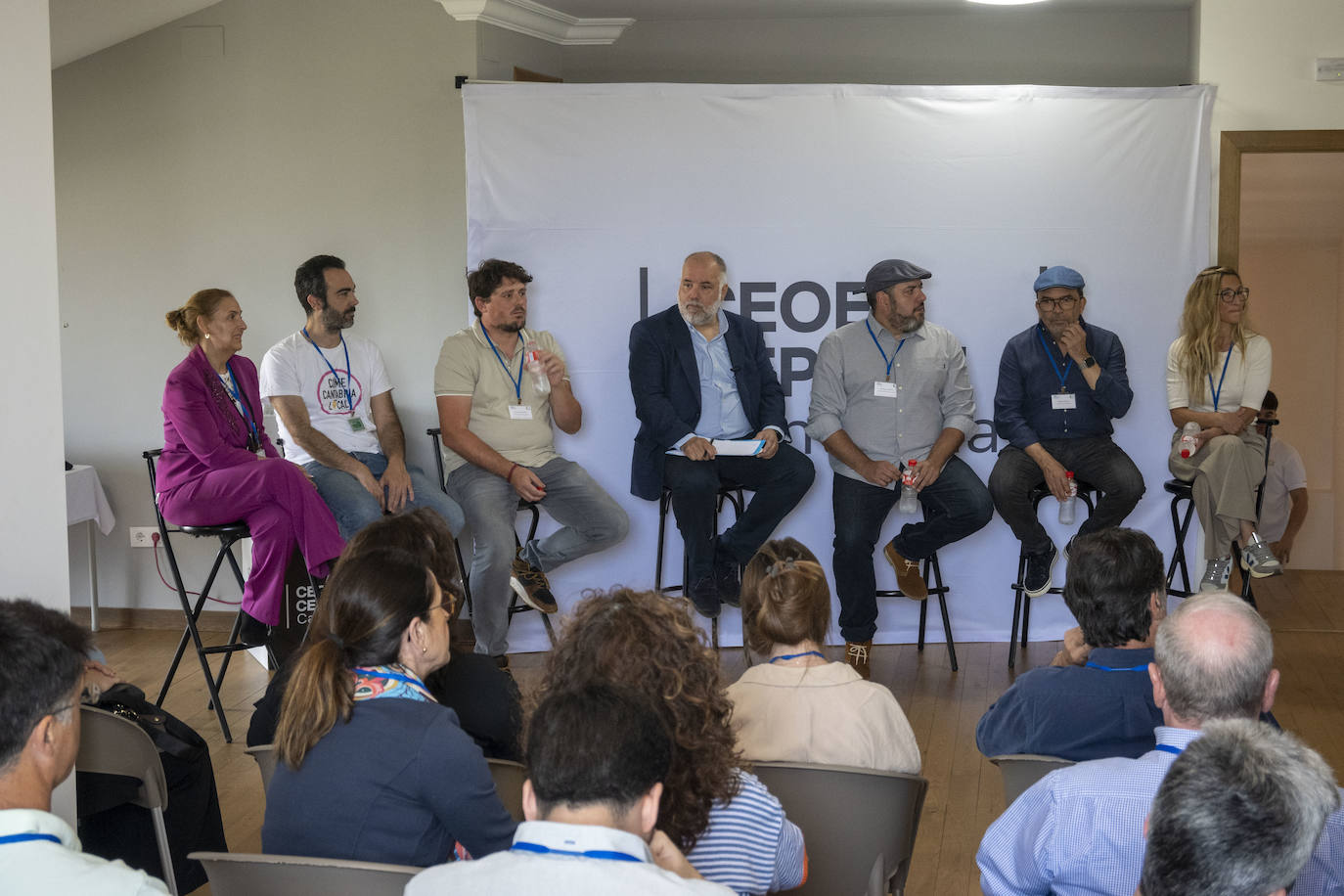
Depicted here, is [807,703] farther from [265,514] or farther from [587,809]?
[265,514]

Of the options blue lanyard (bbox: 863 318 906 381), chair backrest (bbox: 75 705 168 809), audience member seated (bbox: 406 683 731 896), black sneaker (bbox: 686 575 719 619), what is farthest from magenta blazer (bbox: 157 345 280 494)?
audience member seated (bbox: 406 683 731 896)

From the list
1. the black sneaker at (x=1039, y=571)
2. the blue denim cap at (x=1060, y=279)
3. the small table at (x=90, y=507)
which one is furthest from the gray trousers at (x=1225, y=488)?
the small table at (x=90, y=507)

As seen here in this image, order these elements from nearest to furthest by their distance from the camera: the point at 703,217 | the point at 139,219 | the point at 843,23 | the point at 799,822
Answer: the point at 799,822 < the point at 703,217 < the point at 139,219 < the point at 843,23

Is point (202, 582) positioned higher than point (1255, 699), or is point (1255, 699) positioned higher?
point (1255, 699)

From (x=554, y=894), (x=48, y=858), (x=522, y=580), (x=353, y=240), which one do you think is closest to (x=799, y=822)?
(x=554, y=894)

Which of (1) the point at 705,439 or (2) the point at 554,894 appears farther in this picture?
(1) the point at 705,439

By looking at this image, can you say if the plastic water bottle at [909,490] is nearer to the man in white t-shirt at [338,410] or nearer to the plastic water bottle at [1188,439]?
the plastic water bottle at [1188,439]

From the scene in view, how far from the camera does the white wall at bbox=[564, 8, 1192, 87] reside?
20.1 ft

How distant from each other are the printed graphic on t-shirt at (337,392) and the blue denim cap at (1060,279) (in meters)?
2.73

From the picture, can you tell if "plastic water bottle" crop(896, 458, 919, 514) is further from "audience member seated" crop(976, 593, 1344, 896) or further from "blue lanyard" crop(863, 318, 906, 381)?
"audience member seated" crop(976, 593, 1344, 896)

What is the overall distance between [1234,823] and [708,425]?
3869 millimetres

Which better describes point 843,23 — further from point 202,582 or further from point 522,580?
point 202,582

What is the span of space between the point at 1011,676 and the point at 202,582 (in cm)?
355

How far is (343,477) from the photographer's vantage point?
Result: 15.2 ft
